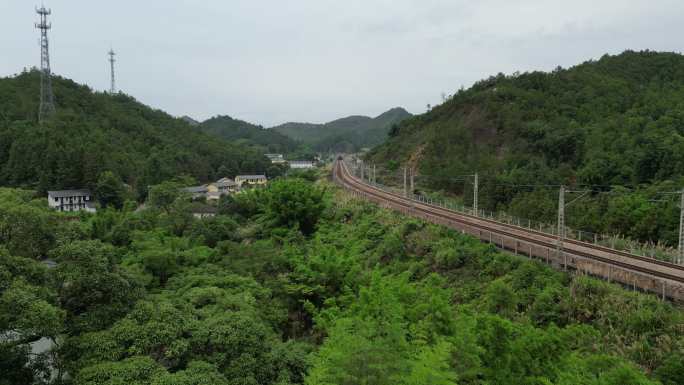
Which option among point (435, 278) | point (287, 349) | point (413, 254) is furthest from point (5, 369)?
point (413, 254)

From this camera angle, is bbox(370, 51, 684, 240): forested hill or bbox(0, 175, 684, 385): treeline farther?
bbox(370, 51, 684, 240): forested hill

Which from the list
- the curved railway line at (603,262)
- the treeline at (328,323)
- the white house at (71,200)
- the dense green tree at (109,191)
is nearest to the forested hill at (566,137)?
the curved railway line at (603,262)

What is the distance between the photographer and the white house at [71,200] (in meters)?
46.8

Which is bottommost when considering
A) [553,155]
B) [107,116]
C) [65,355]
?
[65,355]

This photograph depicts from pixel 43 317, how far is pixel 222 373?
4428 millimetres

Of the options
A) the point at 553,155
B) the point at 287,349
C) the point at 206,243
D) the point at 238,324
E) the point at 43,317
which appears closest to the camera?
the point at 43,317

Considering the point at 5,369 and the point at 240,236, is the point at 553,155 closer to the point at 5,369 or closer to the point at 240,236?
the point at 240,236

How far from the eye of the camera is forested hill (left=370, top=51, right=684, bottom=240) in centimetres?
3359

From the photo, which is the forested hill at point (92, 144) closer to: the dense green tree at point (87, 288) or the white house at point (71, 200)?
the white house at point (71, 200)

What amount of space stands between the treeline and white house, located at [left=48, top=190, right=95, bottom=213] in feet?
111

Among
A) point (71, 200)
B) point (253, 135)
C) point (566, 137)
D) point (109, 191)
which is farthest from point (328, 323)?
point (253, 135)

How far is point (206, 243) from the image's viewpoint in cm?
2994

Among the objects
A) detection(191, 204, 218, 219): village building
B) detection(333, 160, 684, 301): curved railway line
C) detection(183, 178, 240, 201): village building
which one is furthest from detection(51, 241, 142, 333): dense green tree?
detection(183, 178, 240, 201): village building

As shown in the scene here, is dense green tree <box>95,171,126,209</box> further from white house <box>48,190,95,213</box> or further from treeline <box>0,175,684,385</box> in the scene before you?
treeline <box>0,175,684,385</box>
